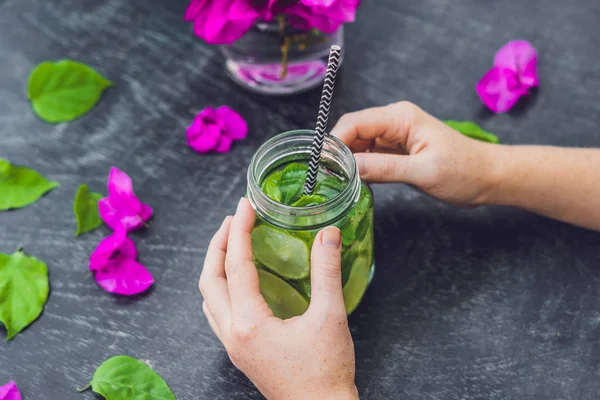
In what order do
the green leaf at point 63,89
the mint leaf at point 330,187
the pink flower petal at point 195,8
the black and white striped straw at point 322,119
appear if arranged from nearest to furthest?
the black and white striped straw at point 322,119, the mint leaf at point 330,187, the pink flower petal at point 195,8, the green leaf at point 63,89

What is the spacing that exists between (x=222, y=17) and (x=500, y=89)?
330 mm

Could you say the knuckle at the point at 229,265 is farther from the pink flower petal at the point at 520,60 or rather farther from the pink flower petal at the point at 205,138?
the pink flower petal at the point at 520,60

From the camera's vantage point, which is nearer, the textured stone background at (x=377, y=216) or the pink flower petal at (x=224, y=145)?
the textured stone background at (x=377, y=216)

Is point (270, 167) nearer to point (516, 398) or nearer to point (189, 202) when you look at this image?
point (189, 202)

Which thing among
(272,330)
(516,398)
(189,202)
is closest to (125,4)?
(189,202)

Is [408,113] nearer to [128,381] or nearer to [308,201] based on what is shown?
[308,201]

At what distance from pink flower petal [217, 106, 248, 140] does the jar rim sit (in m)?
0.19

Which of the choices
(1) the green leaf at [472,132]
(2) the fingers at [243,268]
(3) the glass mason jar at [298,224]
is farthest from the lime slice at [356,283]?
(1) the green leaf at [472,132]

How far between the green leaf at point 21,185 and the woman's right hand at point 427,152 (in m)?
0.33

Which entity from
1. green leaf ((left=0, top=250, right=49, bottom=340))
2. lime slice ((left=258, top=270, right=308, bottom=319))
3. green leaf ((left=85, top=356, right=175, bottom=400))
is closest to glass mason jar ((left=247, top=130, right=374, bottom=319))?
lime slice ((left=258, top=270, right=308, bottom=319))

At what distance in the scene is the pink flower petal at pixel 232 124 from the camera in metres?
0.80

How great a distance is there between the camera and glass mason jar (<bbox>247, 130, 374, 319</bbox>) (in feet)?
1.86

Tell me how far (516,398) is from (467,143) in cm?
24

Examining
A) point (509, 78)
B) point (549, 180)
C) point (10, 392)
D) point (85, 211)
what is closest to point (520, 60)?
point (509, 78)
